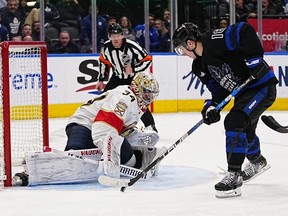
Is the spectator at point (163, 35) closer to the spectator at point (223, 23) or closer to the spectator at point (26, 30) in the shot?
the spectator at point (223, 23)

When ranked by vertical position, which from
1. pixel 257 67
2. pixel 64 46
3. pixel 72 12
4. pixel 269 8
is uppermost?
pixel 269 8

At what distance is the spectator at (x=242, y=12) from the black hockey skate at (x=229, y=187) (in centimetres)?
618

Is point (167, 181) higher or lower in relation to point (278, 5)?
lower

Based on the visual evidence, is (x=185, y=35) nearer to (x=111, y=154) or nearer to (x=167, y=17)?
(x=111, y=154)

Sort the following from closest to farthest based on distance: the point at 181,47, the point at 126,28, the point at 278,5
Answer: the point at 181,47
the point at 126,28
the point at 278,5

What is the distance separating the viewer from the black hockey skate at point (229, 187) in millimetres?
3457

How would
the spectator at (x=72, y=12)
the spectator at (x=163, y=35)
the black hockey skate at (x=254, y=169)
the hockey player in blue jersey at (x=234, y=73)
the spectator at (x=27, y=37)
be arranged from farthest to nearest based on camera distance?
1. the spectator at (x=163, y=35)
2. the spectator at (x=72, y=12)
3. the spectator at (x=27, y=37)
4. the black hockey skate at (x=254, y=169)
5. the hockey player in blue jersey at (x=234, y=73)

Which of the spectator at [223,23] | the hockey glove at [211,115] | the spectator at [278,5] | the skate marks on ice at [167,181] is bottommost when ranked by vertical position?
the skate marks on ice at [167,181]

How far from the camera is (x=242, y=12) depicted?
9609 mm

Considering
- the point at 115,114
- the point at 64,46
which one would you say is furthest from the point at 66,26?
the point at 115,114

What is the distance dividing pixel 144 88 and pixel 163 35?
17.5ft

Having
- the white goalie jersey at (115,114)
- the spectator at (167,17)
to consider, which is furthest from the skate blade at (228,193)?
the spectator at (167,17)

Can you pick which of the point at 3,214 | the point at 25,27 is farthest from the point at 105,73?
the point at 3,214

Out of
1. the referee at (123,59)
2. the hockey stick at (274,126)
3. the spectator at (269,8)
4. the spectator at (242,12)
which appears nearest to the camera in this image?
the hockey stick at (274,126)
